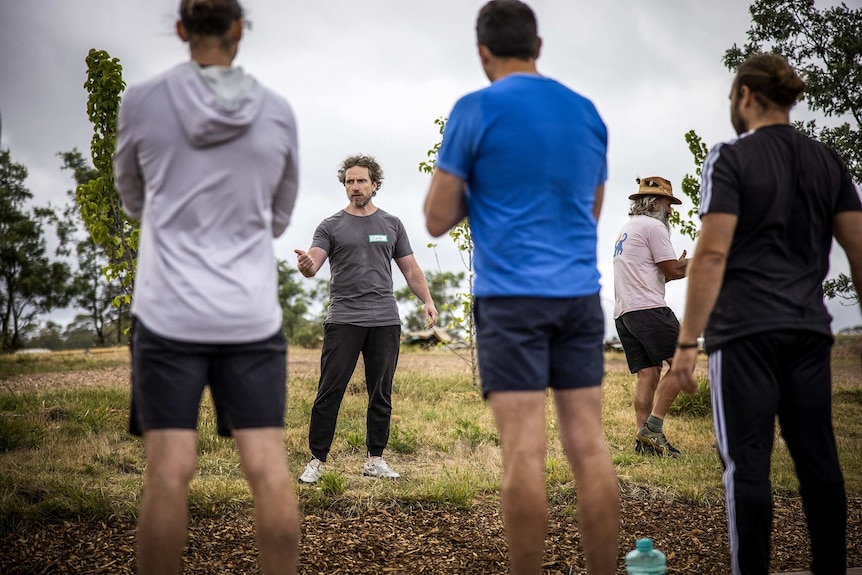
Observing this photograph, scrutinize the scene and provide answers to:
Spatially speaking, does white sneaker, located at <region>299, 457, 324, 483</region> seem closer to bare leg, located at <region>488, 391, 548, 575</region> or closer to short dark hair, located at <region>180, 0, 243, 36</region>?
bare leg, located at <region>488, 391, 548, 575</region>

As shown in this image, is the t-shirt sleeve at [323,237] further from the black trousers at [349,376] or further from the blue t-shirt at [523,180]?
the blue t-shirt at [523,180]

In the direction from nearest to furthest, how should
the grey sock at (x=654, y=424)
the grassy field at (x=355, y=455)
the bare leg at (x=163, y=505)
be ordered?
the bare leg at (x=163, y=505), the grassy field at (x=355, y=455), the grey sock at (x=654, y=424)

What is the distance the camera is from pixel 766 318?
283 cm

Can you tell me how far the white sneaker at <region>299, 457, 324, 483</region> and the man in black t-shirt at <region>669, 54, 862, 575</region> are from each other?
325 centimetres

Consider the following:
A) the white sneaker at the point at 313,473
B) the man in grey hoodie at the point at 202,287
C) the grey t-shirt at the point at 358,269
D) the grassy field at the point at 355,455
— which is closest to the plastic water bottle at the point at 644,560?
the man in grey hoodie at the point at 202,287

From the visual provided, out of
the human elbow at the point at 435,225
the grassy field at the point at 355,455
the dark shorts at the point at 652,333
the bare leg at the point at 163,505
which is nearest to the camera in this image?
the bare leg at the point at 163,505

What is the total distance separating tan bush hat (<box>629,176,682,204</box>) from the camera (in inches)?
259

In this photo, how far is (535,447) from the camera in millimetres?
2600

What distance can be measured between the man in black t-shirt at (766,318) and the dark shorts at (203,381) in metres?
1.50

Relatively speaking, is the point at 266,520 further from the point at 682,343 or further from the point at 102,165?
the point at 102,165

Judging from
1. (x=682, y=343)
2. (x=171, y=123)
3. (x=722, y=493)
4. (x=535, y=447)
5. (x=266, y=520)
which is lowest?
(x=722, y=493)

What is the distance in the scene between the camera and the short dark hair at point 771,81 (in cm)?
295

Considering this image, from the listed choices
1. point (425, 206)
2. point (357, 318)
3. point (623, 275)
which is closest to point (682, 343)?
point (425, 206)

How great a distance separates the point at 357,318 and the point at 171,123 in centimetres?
346
